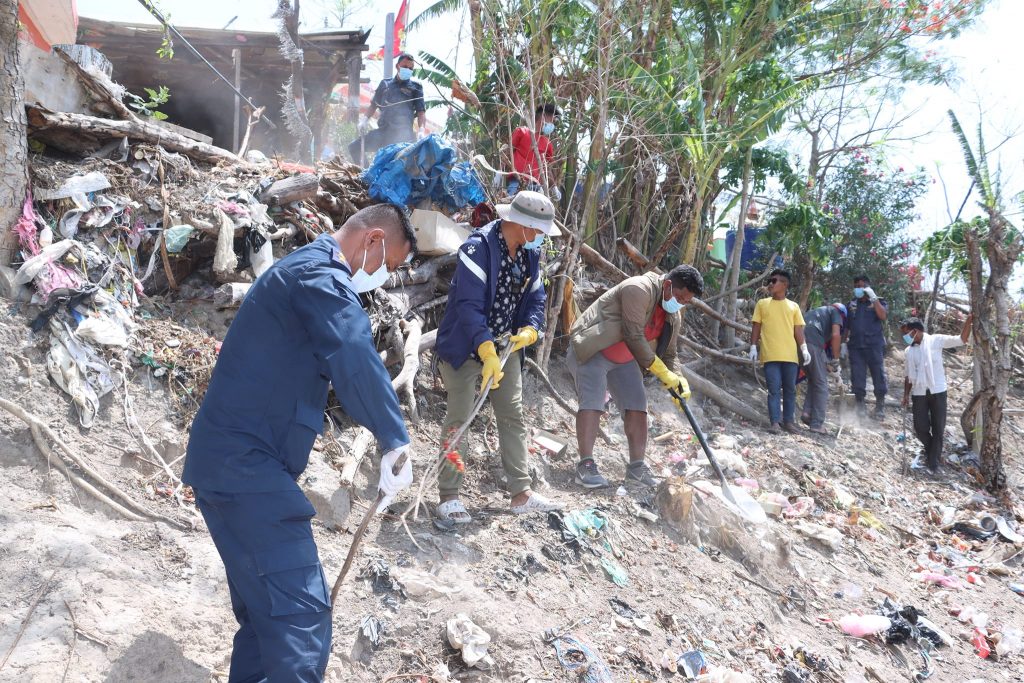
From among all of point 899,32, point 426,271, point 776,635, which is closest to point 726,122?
point 899,32

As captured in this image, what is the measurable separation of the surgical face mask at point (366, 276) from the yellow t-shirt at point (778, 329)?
19.1ft

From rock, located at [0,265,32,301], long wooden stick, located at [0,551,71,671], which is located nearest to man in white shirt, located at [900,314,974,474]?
long wooden stick, located at [0,551,71,671]

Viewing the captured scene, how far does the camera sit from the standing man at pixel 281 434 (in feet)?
6.30

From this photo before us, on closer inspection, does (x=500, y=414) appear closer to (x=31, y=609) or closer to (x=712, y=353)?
(x=31, y=609)

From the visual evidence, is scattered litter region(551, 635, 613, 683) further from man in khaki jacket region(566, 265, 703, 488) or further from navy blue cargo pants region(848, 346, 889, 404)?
navy blue cargo pants region(848, 346, 889, 404)

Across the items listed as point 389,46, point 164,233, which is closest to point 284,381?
point 164,233

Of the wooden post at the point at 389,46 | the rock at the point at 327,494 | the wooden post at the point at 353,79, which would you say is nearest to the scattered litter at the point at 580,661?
the rock at the point at 327,494

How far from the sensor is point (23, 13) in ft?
23.6

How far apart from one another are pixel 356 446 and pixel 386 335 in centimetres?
111

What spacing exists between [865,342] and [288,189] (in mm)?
6965

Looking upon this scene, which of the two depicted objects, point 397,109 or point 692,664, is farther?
point 397,109

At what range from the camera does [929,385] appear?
24.8 ft

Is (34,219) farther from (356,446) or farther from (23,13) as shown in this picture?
(23,13)

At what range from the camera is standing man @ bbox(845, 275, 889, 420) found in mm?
8586
